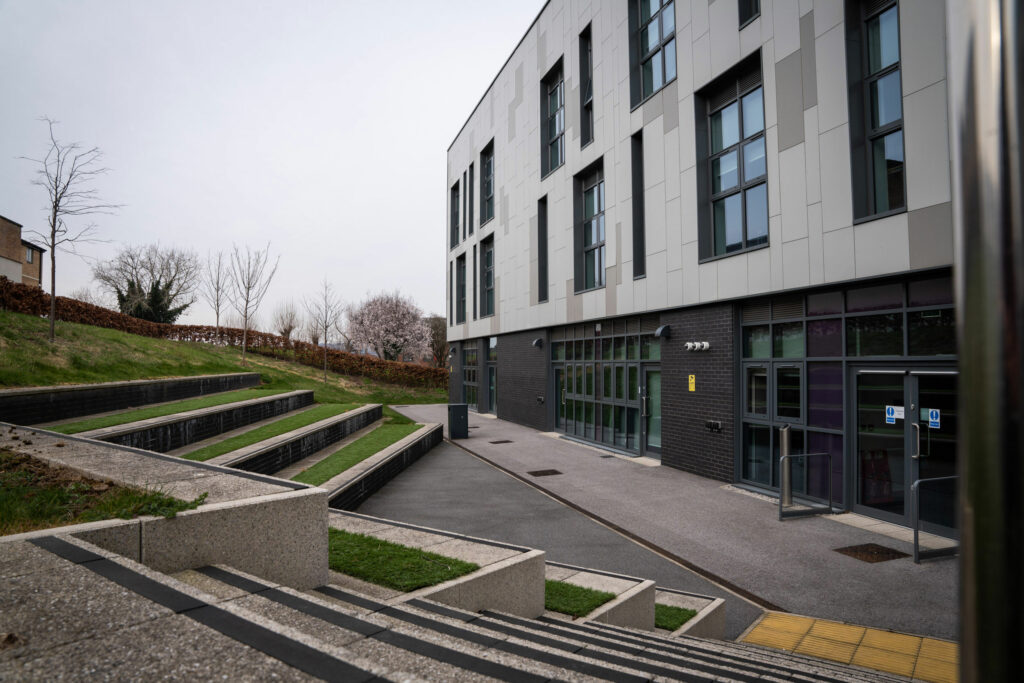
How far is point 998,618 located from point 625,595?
508 centimetres

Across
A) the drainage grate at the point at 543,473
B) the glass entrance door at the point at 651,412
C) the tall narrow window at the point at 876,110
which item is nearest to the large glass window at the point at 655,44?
the tall narrow window at the point at 876,110

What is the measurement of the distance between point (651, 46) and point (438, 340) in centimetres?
4906

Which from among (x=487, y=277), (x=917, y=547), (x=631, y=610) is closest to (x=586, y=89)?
(x=487, y=277)

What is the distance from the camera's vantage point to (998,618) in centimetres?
67

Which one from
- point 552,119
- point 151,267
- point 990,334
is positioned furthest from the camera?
point 151,267

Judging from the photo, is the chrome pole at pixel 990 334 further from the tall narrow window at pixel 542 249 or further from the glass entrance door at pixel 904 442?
the tall narrow window at pixel 542 249

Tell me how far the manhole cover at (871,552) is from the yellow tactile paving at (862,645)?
2.15 metres

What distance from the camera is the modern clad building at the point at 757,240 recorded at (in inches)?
325

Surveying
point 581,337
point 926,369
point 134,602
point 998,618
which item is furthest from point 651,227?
point 998,618

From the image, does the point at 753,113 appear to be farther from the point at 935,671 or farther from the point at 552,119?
the point at 552,119

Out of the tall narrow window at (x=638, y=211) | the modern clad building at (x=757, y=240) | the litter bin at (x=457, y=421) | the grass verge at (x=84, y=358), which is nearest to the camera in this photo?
the modern clad building at (x=757, y=240)

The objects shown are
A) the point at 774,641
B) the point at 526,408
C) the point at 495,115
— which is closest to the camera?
the point at 774,641

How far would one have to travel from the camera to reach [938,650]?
4.95m

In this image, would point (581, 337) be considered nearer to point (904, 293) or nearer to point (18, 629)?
point (904, 293)
